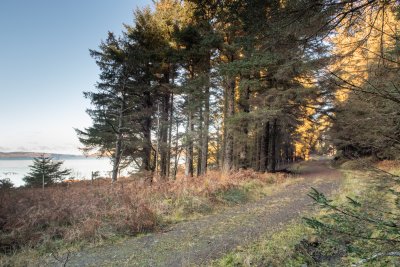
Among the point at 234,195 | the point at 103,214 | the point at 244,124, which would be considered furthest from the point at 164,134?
the point at 103,214

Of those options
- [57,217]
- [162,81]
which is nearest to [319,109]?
[162,81]

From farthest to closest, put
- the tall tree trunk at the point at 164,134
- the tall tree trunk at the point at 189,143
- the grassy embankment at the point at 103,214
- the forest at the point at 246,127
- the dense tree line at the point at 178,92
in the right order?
1. the tall tree trunk at the point at 164,134
2. the tall tree trunk at the point at 189,143
3. the dense tree line at the point at 178,92
4. the grassy embankment at the point at 103,214
5. the forest at the point at 246,127

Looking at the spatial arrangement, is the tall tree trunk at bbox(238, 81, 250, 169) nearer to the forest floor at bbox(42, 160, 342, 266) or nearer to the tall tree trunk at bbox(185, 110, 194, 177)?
the tall tree trunk at bbox(185, 110, 194, 177)

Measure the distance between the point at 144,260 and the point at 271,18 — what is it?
514 centimetres

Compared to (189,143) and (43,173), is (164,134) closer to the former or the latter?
(189,143)

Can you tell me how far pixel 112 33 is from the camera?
42.9ft

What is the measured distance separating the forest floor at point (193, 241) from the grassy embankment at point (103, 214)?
47cm

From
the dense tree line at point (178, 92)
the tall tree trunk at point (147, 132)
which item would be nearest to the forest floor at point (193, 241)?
the dense tree line at point (178, 92)

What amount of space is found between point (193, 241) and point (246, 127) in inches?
384

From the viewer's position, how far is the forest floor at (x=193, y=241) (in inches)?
191

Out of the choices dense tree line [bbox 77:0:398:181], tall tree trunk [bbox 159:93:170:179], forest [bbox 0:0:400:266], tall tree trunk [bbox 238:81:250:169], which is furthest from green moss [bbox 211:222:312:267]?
tall tree trunk [bbox 159:93:170:179]

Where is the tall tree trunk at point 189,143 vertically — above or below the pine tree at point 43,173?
above

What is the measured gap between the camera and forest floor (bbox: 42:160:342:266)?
191 inches

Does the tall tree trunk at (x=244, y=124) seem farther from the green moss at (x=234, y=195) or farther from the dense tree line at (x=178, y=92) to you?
the green moss at (x=234, y=195)
